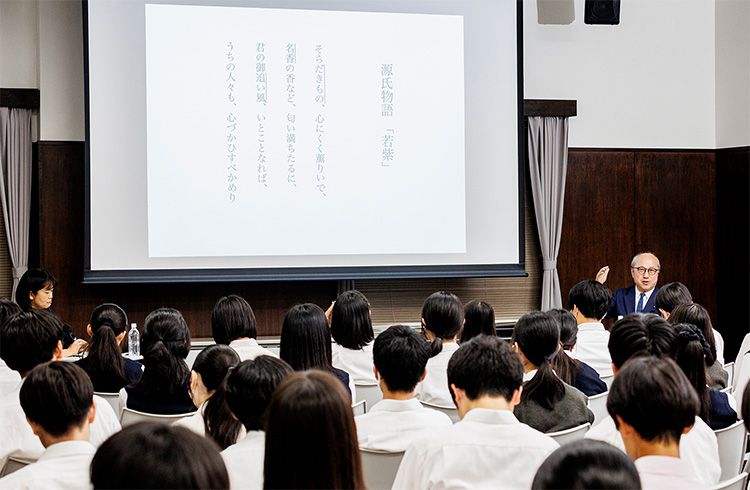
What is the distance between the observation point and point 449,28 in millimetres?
5844

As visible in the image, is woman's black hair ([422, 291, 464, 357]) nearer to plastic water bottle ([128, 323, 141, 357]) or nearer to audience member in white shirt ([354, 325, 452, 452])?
audience member in white shirt ([354, 325, 452, 452])

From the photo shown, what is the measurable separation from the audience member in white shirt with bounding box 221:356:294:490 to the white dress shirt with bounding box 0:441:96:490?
331mm

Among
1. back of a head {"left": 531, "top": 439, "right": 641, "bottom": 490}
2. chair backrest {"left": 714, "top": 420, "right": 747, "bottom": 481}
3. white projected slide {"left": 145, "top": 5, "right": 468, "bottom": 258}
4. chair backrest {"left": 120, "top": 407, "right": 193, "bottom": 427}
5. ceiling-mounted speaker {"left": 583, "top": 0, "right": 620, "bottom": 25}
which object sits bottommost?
chair backrest {"left": 714, "top": 420, "right": 747, "bottom": 481}

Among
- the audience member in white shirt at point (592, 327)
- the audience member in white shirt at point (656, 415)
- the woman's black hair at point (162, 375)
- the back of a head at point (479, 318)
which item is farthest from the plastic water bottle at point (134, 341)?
the audience member in white shirt at point (656, 415)

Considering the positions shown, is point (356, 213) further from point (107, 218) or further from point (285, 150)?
point (107, 218)

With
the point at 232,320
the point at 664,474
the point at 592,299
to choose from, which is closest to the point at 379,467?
the point at 664,474

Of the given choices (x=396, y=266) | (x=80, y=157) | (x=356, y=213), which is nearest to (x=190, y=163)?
(x=80, y=157)

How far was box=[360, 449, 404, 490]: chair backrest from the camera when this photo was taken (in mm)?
2162

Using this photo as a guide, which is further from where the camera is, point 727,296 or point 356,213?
point 727,296

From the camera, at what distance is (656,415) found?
164 centimetres

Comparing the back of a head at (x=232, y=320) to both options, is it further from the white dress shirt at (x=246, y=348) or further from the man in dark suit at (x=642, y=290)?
the man in dark suit at (x=642, y=290)

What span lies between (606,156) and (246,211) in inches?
126

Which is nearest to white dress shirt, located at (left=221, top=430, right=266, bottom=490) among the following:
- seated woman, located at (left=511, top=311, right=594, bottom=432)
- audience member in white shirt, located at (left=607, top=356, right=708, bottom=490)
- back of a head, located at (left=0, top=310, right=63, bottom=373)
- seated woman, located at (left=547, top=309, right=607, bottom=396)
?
audience member in white shirt, located at (left=607, top=356, right=708, bottom=490)

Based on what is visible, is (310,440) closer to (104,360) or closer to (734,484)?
(734,484)
